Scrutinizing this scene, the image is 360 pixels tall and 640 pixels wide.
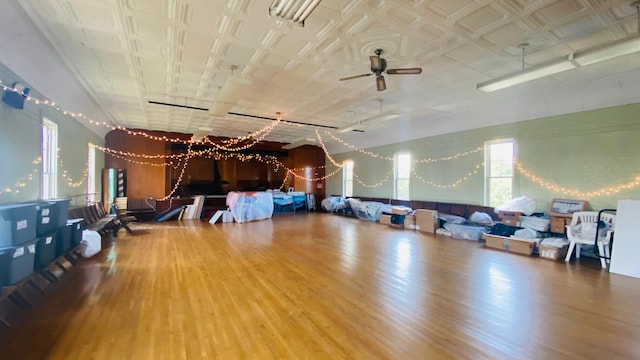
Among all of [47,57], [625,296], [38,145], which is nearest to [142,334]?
[38,145]

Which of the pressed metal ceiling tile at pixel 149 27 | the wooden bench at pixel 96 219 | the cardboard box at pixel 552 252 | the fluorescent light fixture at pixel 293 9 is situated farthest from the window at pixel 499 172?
the wooden bench at pixel 96 219

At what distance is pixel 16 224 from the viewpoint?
2.65m

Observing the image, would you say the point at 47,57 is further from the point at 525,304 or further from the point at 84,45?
the point at 525,304

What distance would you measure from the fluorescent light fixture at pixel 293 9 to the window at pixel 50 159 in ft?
14.2

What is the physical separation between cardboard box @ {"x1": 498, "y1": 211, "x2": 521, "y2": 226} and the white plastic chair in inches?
35.5

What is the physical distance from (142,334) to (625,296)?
5.12 m

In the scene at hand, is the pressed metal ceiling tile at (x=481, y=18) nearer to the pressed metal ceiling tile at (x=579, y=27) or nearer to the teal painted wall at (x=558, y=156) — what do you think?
the pressed metal ceiling tile at (x=579, y=27)

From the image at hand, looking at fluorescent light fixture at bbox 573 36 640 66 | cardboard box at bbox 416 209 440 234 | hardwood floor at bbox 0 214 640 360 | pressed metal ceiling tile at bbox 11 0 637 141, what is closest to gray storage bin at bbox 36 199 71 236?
hardwood floor at bbox 0 214 640 360

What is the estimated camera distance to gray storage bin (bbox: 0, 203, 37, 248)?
101 inches

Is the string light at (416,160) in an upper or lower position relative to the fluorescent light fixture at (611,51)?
lower

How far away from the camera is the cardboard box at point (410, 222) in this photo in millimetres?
7997

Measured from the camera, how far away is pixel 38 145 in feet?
13.4

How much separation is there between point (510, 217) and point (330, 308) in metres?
5.01

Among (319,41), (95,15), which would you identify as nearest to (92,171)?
(95,15)
